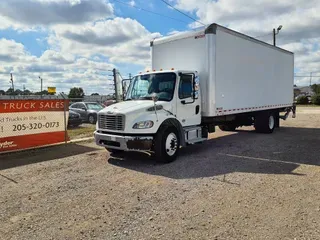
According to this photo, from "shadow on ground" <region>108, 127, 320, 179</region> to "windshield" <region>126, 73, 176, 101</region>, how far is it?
5.90 ft

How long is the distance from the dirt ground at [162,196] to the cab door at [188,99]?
3.64 ft

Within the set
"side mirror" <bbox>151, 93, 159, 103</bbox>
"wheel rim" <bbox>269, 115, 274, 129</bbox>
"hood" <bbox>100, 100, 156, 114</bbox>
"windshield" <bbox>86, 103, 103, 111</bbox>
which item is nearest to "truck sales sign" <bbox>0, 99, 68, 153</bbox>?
"hood" <bbox>100, 100, 156, 114</bbox>

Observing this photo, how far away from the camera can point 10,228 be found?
172 inches

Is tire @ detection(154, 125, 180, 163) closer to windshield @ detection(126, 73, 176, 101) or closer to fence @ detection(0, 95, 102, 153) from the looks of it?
windshield @ detection(126, 73, 176, 101)

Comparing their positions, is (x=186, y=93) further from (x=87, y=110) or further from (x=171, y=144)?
(x=87, y=110)

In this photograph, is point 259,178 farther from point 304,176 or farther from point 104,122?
point 104,122

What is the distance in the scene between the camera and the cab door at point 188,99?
9023 mm

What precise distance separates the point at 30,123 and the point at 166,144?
500 cm

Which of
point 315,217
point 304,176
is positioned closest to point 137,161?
point 304,176

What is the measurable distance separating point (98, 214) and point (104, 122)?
3973 mm

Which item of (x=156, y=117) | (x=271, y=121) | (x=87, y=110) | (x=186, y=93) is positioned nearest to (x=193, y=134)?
(x=186, y=93)

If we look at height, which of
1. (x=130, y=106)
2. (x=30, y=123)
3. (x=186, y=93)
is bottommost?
(x=30, y=123)

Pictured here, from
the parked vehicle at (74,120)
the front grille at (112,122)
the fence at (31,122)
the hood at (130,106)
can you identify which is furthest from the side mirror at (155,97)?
the parked vehicle at (74,120)

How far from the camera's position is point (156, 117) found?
8.12 meters
